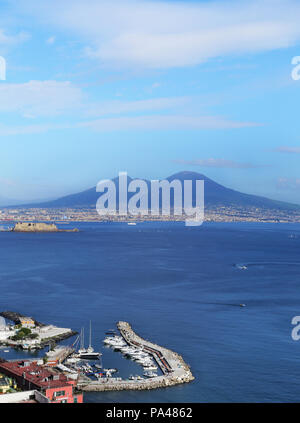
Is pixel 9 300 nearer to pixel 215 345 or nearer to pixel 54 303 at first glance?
pixel 54 303

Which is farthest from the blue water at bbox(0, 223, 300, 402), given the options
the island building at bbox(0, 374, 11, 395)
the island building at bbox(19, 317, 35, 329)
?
the island building at bbox(0, 374, 11, 395)

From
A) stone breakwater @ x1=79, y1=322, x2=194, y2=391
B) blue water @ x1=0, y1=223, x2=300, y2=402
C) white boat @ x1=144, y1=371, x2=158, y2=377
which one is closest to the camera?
stone breakwater @ x1=79, y1=322, x2=194, y2=391
